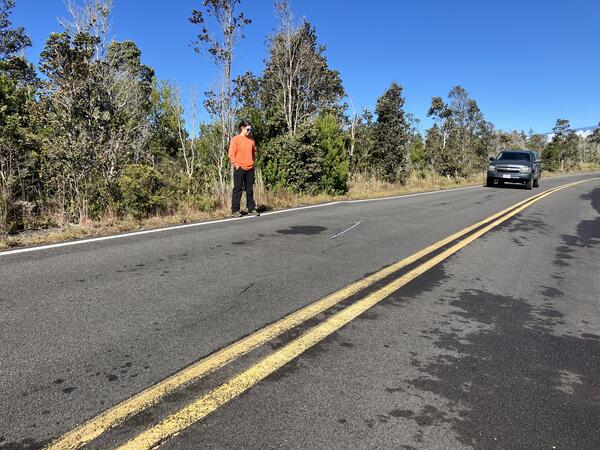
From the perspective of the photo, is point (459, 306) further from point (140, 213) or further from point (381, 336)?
point (140, 213)

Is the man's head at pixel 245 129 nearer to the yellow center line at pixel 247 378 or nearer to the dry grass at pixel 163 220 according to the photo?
the dry grass at pixel 163 220

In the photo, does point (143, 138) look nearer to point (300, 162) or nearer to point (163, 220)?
point (300, 162)

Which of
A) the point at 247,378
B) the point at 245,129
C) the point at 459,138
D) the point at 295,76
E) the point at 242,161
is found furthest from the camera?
the point at 459,138

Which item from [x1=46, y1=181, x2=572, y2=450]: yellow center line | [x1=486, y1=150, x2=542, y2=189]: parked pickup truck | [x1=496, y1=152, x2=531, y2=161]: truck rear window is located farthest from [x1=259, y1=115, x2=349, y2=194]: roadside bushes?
[x1=496, y1=152, x2=531, y2=161]: truck rear window

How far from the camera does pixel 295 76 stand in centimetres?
1986

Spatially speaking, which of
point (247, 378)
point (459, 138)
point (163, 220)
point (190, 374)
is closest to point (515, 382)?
point (247, 378)

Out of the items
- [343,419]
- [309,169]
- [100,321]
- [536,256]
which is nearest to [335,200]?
[309,169]

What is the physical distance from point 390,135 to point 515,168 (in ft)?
19.9

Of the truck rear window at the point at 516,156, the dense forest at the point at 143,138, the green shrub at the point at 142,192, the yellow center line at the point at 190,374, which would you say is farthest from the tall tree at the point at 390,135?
the yellow center line at the point at 190,374

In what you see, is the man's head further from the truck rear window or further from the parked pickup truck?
the truck rear window

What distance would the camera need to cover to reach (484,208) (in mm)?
12164

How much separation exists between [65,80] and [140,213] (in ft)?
9.94

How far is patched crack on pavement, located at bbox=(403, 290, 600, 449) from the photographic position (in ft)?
7.12

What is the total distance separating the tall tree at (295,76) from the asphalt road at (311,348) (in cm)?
1325
